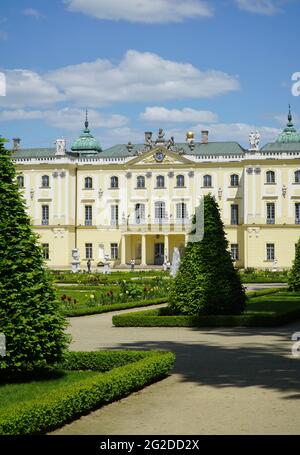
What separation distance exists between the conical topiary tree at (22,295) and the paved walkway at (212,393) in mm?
1064

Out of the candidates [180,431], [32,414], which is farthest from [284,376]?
[32,414]

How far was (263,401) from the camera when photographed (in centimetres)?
755

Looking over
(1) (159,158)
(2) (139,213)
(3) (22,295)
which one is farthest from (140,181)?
(3) (22,295)

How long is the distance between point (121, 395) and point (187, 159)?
4513 cm

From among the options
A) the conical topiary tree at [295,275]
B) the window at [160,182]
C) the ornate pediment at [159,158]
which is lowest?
the conical topiary tree at [295,275]

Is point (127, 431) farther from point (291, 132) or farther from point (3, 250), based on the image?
point (291, 132)

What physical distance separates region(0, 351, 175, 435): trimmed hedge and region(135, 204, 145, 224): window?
4322cm

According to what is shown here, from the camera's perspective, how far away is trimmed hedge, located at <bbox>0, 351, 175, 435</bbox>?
6160 mm

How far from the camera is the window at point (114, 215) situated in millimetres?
53531

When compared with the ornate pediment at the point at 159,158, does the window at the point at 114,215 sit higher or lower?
lower

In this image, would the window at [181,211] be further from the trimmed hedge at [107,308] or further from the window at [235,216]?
the trimmed hedge at [107,308]

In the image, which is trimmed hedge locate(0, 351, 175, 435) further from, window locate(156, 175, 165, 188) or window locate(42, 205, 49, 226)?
window locate(42, 205, 49, 226)

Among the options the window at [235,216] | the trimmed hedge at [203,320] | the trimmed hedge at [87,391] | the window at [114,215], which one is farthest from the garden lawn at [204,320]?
the window at [114,215]

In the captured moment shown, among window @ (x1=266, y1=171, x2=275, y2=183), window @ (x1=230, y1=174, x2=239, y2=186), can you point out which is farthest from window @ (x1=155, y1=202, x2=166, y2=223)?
window @ (x1=266, y1=171, x2=275, y2=183)
